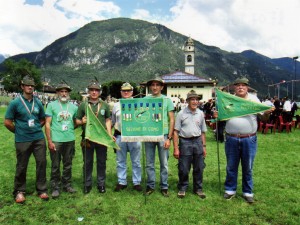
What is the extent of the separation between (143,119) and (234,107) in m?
1.80

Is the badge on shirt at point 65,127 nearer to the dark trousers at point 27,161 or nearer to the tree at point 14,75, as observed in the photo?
the dark trousers at point 27,161

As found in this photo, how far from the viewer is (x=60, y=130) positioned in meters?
6.16

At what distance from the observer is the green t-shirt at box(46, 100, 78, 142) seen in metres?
6.15

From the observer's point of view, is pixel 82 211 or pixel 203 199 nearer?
pixel 82 211

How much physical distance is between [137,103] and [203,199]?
239cm

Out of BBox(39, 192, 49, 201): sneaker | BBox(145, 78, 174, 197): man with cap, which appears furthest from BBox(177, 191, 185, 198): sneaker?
BBox(39, 192, 49, 201): sneaker

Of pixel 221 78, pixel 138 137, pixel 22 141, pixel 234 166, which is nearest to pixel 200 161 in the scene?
pixel 234 166

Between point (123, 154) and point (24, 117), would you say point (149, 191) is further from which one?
point (24, 117)

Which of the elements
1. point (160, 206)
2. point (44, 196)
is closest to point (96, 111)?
point (44, 196)

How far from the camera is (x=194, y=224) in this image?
508cm

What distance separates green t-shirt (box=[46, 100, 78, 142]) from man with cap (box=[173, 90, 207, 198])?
2224 millimetres

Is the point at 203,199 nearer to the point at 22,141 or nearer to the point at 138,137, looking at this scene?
the point at 138,137

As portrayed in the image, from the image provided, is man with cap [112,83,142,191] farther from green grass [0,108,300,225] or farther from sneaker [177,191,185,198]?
sneaker [177,191,185,198]

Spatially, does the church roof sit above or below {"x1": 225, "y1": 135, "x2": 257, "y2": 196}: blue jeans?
above
